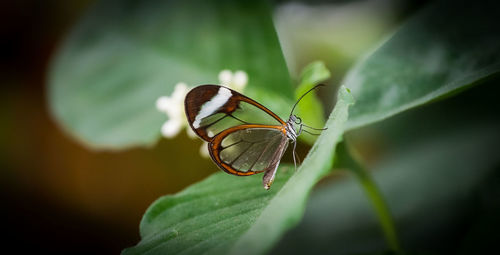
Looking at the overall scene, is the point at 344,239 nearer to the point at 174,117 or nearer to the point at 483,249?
the point at 483,249

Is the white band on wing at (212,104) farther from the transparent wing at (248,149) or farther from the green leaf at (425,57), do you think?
the green leaf at (425,57)

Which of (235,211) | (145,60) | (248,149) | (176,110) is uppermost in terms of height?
(145,60)

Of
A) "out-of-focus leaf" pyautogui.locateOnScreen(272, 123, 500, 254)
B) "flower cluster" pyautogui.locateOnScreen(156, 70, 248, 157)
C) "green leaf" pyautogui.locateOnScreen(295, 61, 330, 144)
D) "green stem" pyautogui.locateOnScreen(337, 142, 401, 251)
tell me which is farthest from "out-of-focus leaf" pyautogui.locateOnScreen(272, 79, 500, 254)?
"flower cluster" pyautogui.locateOnScreen(156, 70, 248, 157)

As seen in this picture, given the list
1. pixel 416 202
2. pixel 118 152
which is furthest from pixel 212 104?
pixel 118 152

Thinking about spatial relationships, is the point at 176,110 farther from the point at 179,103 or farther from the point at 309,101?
the point at 309,101

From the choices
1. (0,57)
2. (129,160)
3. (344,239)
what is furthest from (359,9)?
(0,57)

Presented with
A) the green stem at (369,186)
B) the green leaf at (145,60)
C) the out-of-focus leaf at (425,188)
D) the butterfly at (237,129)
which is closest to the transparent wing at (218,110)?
the butterfly at (237,129)
